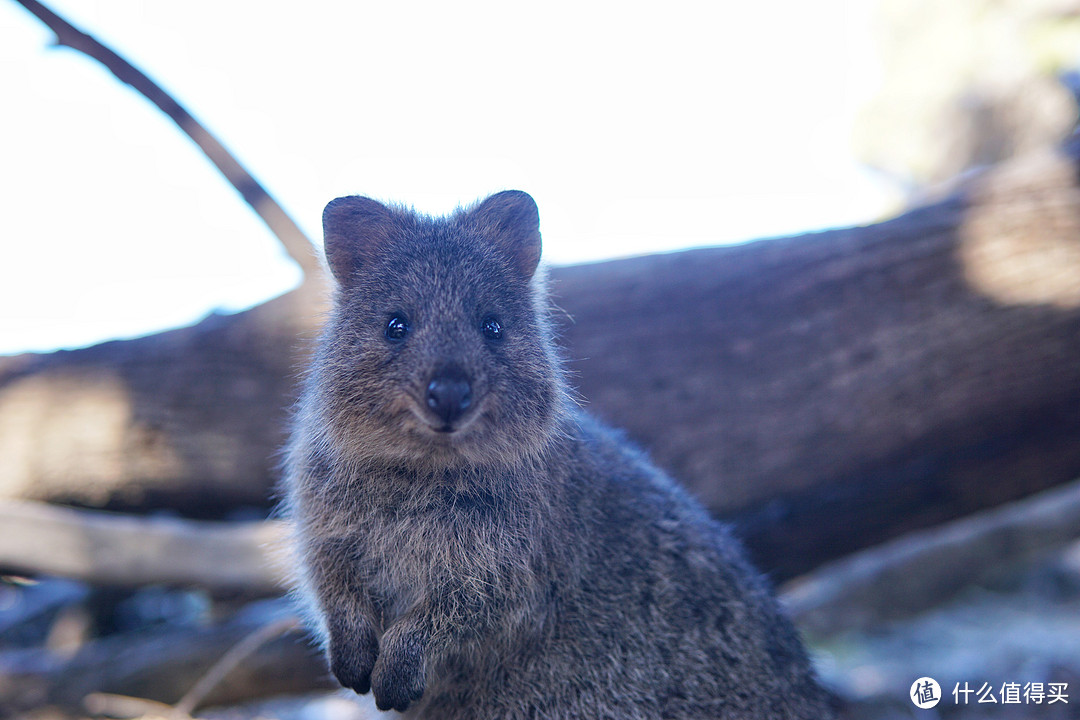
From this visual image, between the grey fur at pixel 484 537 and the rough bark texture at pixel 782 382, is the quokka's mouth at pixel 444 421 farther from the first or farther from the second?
the rough bark texture at pixel 782 382

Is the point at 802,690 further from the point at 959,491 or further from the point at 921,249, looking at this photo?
the point at 921,249

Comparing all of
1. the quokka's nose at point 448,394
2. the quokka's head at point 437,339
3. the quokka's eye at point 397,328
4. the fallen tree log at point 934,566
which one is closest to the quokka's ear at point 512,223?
the quokka's head at point 437,339

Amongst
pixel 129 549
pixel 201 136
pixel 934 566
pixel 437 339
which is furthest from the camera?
pixel 934 566

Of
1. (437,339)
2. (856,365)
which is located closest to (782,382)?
(856,365)

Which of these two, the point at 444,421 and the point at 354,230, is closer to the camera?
the point at 444,421

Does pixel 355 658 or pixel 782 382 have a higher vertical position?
pixel 782 382

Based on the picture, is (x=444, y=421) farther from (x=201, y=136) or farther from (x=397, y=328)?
(x=201, y=136)

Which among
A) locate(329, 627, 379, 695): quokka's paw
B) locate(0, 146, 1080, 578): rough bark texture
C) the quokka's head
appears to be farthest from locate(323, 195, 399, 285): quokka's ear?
locate(0, 146, 1080, 578): rough bark texture

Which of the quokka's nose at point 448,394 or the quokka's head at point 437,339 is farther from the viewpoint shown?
the quokka's head at point 437,339

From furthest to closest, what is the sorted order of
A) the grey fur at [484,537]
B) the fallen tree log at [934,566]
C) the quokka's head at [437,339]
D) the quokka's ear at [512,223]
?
the fallen tree log at [934,566] → the quokka's ear at [512,223] → the grey fur at [484,537] → the quokka's head at [437,339]
